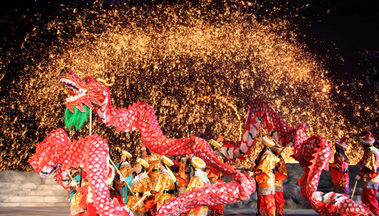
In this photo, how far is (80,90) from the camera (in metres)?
3.09

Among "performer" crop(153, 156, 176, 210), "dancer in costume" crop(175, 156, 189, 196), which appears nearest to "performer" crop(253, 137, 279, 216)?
"performer" crop(153, 156, 176, 210)

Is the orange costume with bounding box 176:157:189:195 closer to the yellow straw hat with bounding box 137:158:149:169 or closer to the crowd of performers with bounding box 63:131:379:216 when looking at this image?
the crowd of performers with bounding box 63:131:379:216

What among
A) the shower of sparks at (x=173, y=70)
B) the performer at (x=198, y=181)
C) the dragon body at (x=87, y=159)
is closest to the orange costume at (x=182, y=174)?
the performer at (x=198, y=181)

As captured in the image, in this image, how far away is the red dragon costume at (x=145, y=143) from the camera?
289 centimetres

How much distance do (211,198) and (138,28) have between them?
9909mm

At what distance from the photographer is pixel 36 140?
11336 mm

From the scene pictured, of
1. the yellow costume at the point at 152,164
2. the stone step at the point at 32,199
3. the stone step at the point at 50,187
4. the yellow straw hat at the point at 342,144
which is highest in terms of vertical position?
the yellow straw hat at the point at 342,144

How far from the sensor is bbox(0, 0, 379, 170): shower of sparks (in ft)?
37.6

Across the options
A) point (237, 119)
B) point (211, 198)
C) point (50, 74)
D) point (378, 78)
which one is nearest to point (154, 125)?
point (211, 198)

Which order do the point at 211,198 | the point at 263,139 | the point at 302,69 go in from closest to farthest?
the point at 211,198 < the point at 263,139 < the point at 302,69

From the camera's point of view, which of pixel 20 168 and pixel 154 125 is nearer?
pixel 154 125

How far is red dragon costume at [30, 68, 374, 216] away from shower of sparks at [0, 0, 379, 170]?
26.6 ft

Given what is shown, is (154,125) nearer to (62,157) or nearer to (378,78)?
(62,157)

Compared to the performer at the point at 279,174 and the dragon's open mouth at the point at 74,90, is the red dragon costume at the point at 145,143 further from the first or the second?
the performer at the point at 279,174
